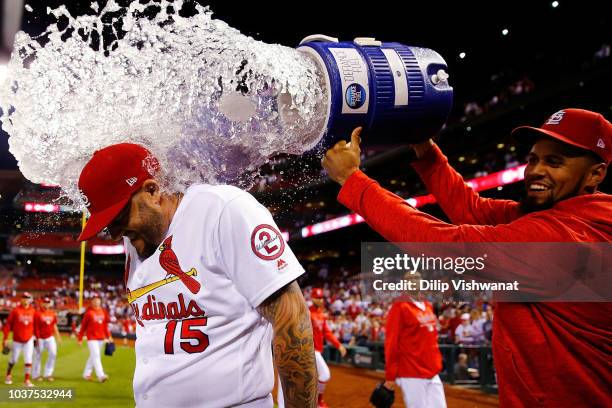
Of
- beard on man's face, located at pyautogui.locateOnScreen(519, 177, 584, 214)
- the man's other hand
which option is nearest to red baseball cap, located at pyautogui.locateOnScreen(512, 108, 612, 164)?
beard on man's face, located at pyautogui.locateOnScreen(519, 177, 584, 214)

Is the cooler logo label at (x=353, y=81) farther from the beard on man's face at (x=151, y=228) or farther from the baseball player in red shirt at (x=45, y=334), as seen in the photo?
the baseball player in red shirt at (x=45, y=334)

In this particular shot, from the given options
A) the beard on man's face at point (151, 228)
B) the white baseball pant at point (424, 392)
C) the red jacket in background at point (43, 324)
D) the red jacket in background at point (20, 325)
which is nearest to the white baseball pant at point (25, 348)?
the red jacket in background at point (20, 325)

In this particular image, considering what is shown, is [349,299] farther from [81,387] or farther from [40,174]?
[40,174]

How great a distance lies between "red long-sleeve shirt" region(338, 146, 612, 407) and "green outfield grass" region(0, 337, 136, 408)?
989 cm

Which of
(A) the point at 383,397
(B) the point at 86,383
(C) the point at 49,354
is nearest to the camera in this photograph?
(A) the point at 383,397

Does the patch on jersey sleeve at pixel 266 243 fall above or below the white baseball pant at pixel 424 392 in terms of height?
above

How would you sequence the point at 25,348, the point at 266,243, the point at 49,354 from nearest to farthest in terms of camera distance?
the point at 266,243
the point at 25,348
the point at 49,354

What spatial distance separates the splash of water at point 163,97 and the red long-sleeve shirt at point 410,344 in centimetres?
531

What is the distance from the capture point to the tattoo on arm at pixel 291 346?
197cm

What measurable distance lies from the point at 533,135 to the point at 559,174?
23 centimetres

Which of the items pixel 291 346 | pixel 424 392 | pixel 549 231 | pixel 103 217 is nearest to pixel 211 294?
pixel 291 346

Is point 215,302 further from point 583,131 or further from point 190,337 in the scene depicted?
point 583,131

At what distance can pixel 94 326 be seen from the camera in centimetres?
1395

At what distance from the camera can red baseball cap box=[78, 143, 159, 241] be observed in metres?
2.02
